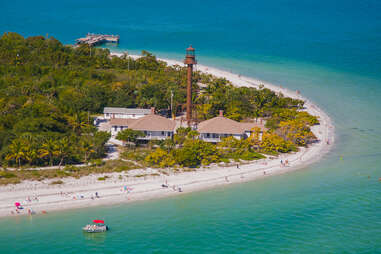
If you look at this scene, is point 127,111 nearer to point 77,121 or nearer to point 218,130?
point 77,121

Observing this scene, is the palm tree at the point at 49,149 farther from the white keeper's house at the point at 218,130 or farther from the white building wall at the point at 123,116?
the white keeper's house at the point at 218,130

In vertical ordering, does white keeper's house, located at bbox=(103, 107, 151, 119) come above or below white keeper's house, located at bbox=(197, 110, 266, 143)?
above

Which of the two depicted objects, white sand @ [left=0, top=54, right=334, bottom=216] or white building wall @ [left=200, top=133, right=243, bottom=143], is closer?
white sand @ [left=0, top=54, right=334, bottom=216]

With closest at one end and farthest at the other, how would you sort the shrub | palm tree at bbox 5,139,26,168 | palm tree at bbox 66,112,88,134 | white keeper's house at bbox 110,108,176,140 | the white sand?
the white sand, the shrub, palm tree at bbox 5,139,26,168, white keeper's house at bbox 110,108,176,140, palm tree at bbox 66,112,88,134

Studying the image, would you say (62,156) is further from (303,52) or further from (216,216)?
(303,52)

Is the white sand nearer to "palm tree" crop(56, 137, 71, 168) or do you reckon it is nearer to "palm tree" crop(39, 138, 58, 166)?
"palm tree" crop(56, 137, 71, 168)

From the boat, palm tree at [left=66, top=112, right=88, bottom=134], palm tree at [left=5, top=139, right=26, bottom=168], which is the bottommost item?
the boat

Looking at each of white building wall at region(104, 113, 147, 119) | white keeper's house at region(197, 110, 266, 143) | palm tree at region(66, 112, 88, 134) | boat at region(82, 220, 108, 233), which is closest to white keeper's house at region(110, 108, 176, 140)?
white keeper's house at region(197, 110, 266, 143)

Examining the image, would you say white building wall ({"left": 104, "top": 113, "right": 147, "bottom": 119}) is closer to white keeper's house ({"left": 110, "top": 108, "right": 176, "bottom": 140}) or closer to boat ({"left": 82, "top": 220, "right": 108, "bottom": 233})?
white keeper's house ({"left": 110, "top": 108, "right": 176, "bottom": 140})

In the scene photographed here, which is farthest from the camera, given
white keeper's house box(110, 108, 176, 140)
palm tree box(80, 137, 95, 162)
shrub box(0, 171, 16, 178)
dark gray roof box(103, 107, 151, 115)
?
dark gray roof box(103, 107, 151, 115)

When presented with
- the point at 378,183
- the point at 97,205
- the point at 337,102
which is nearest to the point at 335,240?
the point at 378,183
